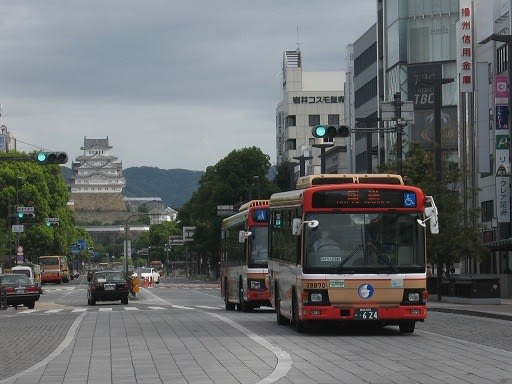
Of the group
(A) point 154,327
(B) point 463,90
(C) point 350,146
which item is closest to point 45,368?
(A) point 154,327

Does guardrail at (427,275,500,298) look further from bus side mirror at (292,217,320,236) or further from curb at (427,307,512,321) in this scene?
bus side mirror at (292,217,320,236)

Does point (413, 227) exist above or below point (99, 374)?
above

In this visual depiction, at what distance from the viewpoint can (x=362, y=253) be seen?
2584cm

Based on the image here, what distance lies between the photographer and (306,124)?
166 m

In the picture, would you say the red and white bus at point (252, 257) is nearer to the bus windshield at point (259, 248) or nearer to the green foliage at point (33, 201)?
the bus windshield at point (259, 248)

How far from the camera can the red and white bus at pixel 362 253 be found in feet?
84.4

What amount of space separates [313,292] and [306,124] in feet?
461

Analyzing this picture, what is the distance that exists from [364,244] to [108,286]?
33.1 m

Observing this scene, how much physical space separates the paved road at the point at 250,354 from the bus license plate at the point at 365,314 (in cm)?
43

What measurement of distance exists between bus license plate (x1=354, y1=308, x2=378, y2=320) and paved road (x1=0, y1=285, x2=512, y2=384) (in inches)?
16.7

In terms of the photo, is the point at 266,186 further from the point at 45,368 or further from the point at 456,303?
the point at 45,368

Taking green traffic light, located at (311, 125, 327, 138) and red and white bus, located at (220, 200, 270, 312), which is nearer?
red and white bus, located at (220, 200, 270, 312)

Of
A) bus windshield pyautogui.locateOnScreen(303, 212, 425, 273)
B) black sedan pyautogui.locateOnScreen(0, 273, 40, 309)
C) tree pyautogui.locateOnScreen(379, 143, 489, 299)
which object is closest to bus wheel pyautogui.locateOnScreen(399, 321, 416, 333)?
bus windshield pyautogui.locateOnScreen(303, 212, 425, 273)

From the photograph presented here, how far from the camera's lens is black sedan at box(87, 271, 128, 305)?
57.8 metres
